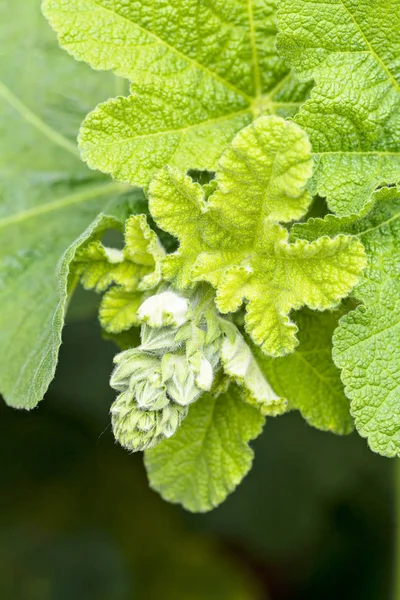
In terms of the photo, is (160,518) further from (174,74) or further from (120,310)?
(174,74)

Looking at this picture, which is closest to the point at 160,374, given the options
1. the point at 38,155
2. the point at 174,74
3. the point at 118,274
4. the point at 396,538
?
the point at 118,274

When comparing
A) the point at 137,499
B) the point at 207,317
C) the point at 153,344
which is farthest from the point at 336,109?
the point at 137,499

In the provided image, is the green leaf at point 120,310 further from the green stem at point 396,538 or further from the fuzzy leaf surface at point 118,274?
the green stem at point 396,538

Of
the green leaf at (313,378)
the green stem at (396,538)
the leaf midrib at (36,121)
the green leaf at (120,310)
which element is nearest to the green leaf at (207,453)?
the green leaf at (313,378)

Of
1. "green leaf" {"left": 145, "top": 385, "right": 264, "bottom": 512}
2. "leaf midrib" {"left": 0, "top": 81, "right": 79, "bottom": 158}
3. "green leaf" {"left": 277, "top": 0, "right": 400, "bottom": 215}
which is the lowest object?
"green leaf" {"left": 145, "top": 385, "right": 264, "bottom": 512}

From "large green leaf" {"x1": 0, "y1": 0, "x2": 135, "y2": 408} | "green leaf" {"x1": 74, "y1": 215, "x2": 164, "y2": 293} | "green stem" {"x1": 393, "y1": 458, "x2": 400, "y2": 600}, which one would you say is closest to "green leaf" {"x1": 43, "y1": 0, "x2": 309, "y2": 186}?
"green leaf" {"x1": 74, "y1": 215, "x2": 164, "y2": 293}

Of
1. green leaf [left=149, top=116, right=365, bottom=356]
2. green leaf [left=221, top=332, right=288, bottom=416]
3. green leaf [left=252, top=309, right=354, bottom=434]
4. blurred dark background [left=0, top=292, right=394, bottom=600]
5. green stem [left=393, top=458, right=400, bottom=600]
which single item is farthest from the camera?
blurred dark background [left=0, top=292, right=394, bottom=600]

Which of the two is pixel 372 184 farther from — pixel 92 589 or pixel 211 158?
pixel 92 589

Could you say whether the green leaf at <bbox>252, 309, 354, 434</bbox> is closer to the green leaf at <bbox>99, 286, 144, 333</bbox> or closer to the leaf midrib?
the green leaf at <bbox>99, 286, 144, 333</bbox>
